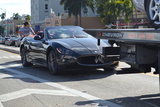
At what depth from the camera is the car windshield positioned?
1000 cm

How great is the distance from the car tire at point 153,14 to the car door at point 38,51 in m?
4.36

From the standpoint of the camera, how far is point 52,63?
Answer: 30.2ft

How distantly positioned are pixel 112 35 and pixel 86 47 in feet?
9.47

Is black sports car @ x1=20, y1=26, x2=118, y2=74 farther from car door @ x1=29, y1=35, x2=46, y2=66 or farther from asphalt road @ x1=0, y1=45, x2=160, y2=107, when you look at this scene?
asphalt road @ x1=0, y1=45, x2=160, y2=107

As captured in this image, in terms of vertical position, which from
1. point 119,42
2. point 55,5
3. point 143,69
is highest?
point 55,5

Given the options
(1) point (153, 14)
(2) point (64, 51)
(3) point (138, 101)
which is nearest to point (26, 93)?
(2) point (64, 51)

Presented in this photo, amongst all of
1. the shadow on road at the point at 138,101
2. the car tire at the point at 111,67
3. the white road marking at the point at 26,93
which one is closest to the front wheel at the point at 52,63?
the car tire at the point at 111,67

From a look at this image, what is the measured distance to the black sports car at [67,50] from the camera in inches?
341

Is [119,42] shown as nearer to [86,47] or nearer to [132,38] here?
[132,38]

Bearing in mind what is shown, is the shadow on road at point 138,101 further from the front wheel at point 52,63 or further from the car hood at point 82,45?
the front wheel at point 52,63

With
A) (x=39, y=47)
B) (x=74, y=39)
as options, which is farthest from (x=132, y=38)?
(x=39, y=47)

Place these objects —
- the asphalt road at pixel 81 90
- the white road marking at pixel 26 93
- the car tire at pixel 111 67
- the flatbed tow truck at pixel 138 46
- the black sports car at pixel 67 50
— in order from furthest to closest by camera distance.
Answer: the car tire at pixel 111 67 < the black sports car at pixel 67 50 < the white road marking at pixel 26 93 < the asphalt road at pixel 81 90 < the flatbed tow truck at pixel 138 46

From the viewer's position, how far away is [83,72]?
384 inches

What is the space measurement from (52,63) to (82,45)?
3.48ft
